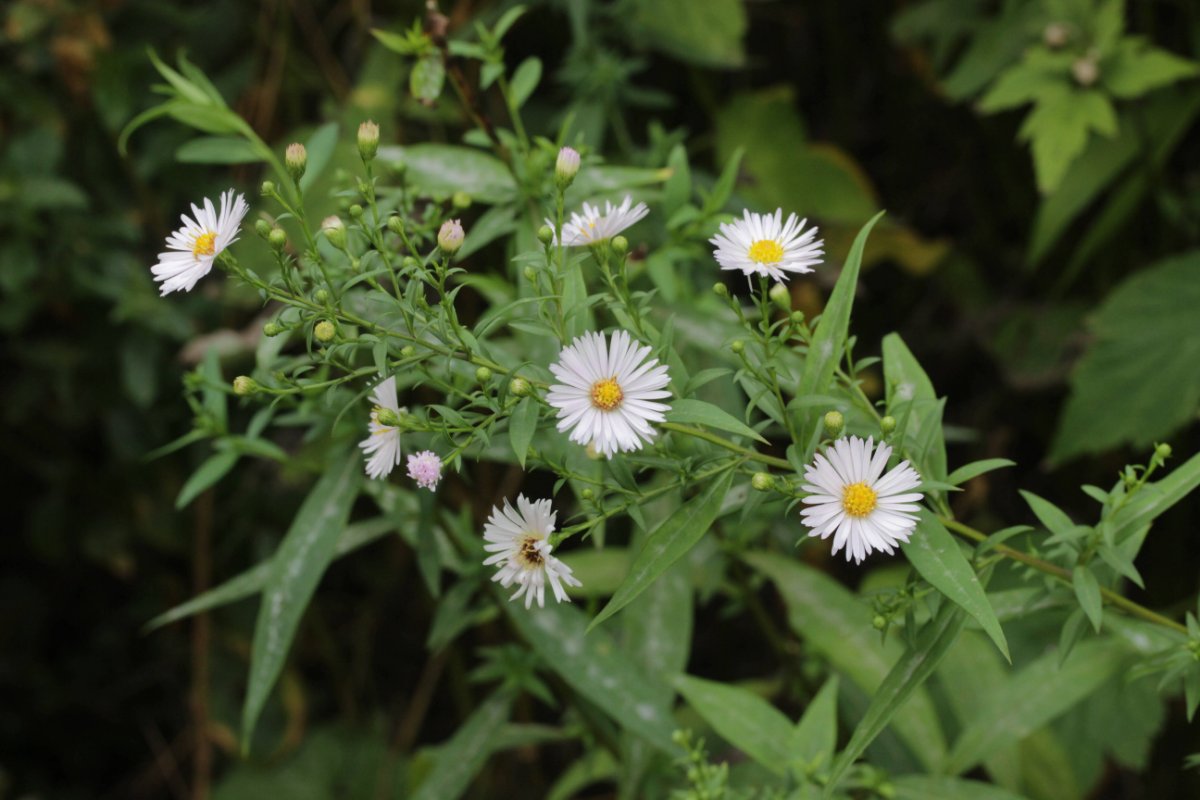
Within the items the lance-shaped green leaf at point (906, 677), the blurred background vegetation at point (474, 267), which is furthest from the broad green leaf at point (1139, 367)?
the lance-shaped green leaf at point (906, 677)

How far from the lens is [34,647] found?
7.61 feet

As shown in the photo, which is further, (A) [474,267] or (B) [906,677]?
(A) [474,267]

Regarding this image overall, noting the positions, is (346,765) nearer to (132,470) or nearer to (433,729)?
(433,729)

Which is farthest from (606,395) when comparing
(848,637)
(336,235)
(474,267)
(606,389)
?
(474,267)

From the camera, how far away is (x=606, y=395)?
2.47 ft

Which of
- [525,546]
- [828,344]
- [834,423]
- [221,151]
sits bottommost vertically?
[525,546]

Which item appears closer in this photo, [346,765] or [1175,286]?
[1175,286]

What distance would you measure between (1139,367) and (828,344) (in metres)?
0.99

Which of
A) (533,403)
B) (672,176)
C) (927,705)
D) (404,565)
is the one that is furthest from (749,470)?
(404,565)

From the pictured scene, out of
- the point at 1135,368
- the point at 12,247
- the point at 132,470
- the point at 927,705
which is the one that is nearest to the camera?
the point at 927,705

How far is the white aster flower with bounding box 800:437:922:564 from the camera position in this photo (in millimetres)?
749

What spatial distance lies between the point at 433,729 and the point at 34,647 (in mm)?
814

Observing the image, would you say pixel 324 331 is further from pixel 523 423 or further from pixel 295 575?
pixel 295 575

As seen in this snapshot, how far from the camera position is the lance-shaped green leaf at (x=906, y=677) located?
2.74ft
